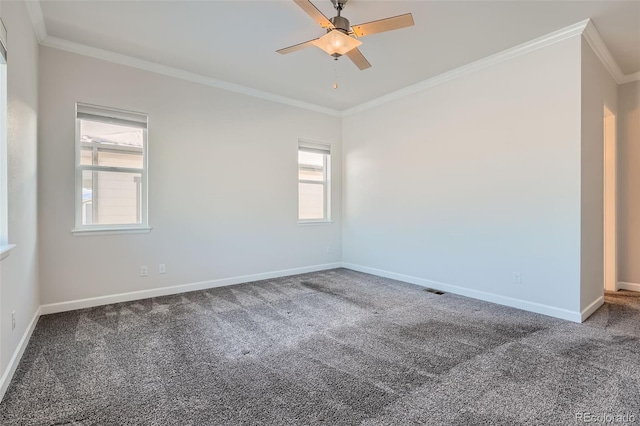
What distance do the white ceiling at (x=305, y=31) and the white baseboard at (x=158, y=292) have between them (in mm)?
2792

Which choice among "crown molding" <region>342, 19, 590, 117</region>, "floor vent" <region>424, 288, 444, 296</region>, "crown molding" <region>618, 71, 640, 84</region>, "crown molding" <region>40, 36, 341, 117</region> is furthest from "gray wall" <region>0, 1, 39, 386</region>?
"crown molding" <region>618, 71, 640, 84</region>

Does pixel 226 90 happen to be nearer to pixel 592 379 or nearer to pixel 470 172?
pixel 470 172

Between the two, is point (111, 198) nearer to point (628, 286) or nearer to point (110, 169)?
point (110, 169)

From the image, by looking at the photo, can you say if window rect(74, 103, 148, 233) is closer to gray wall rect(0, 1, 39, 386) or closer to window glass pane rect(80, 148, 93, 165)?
window glass pane rect(80, 148, 93, 165)

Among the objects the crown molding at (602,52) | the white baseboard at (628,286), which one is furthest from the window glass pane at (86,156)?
the white baseboard at (628,286)

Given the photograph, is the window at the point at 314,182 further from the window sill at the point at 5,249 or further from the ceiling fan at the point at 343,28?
the window sill at the point at 5,249

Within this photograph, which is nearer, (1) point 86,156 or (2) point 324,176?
(1) point 86,156

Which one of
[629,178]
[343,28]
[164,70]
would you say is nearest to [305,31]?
[343,28]

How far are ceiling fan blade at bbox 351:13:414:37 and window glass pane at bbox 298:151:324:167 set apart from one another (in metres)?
3.00

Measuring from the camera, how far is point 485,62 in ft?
12.2

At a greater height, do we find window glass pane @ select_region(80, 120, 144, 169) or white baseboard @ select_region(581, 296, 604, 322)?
window glass pane @ select_region(80, 120, 144, 169)

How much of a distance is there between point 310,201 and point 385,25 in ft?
11.4

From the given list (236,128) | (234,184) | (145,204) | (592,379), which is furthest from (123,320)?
(592,379)

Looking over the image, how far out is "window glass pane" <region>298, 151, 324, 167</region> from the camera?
18.0ft
